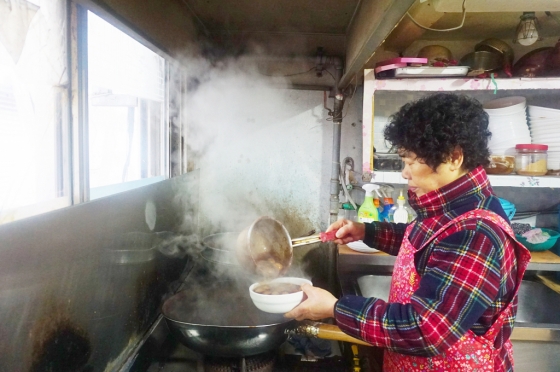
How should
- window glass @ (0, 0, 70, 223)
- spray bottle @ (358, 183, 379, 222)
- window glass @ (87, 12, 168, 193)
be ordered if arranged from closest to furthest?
window glass @ (0, 0, 70, 223)
window glass @ (87, 12, 168, 193)
spray bottle @ (358, 183, 379, 222)

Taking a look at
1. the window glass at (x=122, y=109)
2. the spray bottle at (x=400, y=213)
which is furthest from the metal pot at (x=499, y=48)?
the window glass at (x=122, y=109)

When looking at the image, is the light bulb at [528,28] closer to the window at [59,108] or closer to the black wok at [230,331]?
the black wok at [230,331]

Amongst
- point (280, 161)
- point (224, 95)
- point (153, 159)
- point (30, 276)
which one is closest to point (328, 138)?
point (280, 161)

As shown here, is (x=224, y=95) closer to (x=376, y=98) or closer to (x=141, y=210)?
(x=376, y=98)

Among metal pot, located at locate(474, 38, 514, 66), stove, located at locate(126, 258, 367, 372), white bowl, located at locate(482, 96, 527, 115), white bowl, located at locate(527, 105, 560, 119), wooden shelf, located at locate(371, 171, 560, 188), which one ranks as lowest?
stove, located at locate(126, 258, 367, 372)

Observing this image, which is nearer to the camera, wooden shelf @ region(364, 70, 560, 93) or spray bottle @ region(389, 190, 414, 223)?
wooden shelf @ region(364, 70, 560, 93)

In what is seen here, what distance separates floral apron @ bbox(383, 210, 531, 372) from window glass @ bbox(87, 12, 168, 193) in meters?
1.06

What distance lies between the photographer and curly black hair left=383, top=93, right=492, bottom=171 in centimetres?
108

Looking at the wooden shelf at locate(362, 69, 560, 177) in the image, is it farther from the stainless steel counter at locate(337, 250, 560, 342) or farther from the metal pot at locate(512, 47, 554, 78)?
the stainless steel counter at locate(337, 250, 560, 342)

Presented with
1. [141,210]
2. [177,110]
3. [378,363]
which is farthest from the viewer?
[177,110]

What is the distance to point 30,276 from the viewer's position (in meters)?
0.82

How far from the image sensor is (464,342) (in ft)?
3.55

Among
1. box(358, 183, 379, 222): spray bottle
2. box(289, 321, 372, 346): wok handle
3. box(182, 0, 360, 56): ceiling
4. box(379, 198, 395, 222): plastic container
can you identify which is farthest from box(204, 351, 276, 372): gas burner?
box(182, 0, 360, 56): ceiling

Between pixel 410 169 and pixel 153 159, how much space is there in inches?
52.4
